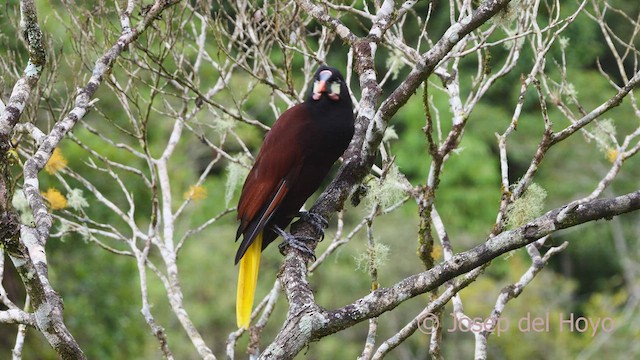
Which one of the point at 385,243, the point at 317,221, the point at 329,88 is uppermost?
the point at 385,243

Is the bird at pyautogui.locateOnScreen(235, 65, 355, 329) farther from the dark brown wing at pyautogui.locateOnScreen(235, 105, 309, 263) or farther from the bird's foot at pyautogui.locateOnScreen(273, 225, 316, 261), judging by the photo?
the bird's foot at pyautogui.locateOnScreen(273, 225, 316, 261)

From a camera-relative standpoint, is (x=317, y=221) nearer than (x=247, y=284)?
Yes

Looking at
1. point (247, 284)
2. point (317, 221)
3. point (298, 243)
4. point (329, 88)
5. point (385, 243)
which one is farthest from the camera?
point (385, 243)

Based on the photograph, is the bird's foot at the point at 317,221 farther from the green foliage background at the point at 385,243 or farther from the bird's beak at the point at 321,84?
the green foliage background at the point at 385,243

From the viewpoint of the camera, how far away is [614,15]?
13172mm

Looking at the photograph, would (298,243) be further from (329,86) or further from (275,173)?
(329,86)

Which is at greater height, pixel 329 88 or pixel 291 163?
pixel 329 88

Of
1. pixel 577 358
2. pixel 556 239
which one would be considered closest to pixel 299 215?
pixel 577 358

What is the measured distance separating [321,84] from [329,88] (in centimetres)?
3

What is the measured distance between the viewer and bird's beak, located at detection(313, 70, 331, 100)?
334 centimetres

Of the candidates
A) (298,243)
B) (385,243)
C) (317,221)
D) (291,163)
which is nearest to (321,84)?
(291,163)

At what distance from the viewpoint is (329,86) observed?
3355 millimetres

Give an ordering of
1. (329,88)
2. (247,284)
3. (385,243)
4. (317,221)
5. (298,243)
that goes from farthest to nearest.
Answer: (385,243), (247,284), (329,88), (317,221), (298,243)

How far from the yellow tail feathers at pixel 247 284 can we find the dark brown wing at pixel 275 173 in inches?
3.5
